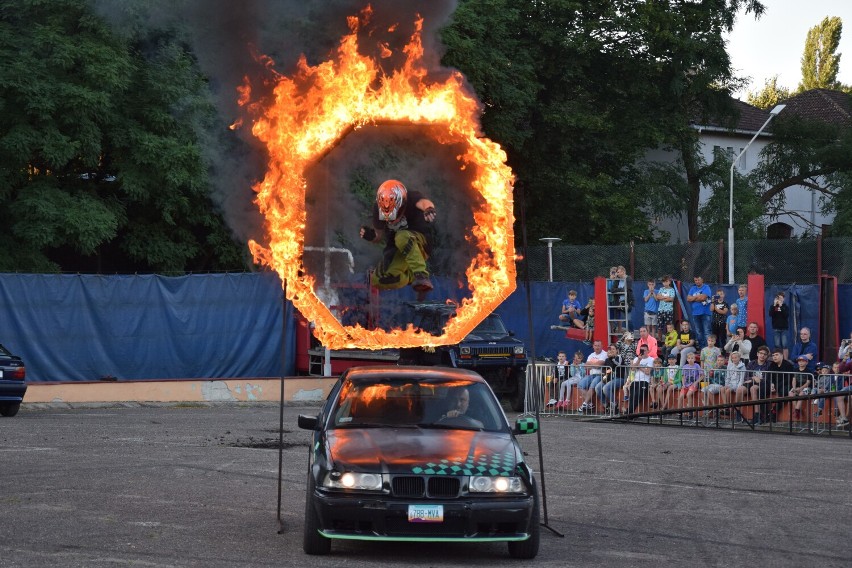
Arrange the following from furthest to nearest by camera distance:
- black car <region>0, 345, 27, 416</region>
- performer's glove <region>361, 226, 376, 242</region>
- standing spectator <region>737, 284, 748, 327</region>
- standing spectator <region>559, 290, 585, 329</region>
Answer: standing spectator <region>559, 290, 585, 329</region> < standing spectator <region>737, 284, 748, 327</region> < black car <region>0, 345, 27, 416</region> < performer's glove <region>361, 226, 376, 242</region>

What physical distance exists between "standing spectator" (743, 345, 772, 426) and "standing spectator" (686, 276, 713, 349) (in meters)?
3.74

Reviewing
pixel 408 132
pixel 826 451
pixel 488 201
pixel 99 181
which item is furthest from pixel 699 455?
pixel 99 181

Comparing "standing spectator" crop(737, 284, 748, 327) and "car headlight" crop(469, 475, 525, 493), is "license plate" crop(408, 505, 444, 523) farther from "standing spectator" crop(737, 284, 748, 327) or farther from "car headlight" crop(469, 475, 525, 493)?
"standing spectator" crop(737, 284, 748, 327)

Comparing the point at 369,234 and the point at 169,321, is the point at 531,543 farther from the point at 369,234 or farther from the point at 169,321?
the point at 169,321

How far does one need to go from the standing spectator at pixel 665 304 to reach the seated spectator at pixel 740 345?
283 cm

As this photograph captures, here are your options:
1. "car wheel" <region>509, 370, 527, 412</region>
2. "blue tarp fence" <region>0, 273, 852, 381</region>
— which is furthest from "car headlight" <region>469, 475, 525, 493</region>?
"car wheel" <region>509, 370, 527, 412</region>

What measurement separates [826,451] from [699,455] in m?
2.27

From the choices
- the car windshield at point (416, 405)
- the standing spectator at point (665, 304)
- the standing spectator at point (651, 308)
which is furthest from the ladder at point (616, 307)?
the car windshield at point (416, 405)

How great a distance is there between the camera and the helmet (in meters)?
19.8

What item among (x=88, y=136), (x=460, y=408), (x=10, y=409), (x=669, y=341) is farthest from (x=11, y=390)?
(x=460, y=408)

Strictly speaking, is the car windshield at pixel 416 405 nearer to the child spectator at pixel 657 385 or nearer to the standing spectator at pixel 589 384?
the child spectator at pixel 657 385

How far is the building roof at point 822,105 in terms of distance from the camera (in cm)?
6359

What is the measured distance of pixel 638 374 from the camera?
2397 centimetres

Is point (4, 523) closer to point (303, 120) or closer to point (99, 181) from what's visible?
point (303, 120)
